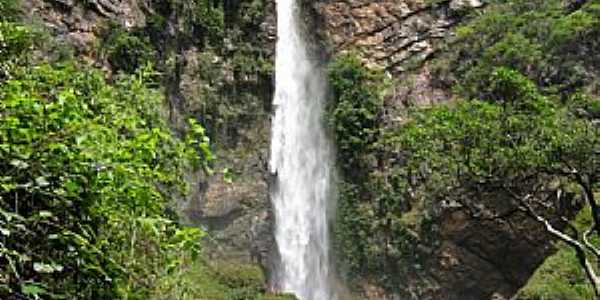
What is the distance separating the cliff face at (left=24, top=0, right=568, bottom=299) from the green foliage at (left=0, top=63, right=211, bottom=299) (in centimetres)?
1517

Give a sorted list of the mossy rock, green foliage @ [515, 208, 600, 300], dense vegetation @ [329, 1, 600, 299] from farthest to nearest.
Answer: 1. the mossy rock
2. green foliage @ [515, 208, 600, 300]
3. dense vegetation @ [329, 1, 600, 299]

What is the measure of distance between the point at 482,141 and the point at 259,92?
12496 millimetres

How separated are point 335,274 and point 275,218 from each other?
107 inches

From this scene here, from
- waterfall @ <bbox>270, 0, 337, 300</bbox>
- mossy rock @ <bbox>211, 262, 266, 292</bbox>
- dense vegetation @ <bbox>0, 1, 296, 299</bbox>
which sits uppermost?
dense vegetation @ <bbox>0, 1, 296, 299</bbox>

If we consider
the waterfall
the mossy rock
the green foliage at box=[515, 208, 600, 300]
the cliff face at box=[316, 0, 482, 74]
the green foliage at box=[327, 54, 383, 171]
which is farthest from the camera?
the cliff face at box=[316, 0, 482, 74]

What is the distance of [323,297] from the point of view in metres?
19.3

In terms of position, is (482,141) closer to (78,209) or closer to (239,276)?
(78,209)

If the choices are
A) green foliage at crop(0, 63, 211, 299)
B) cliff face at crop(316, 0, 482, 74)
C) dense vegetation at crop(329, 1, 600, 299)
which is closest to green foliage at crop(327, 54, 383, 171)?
dense vegetation at crop(329, 1, 600, 299)

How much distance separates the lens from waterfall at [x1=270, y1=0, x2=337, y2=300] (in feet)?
64.3

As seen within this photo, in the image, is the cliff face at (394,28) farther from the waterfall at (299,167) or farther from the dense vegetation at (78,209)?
the dense vegetation at (78,209)

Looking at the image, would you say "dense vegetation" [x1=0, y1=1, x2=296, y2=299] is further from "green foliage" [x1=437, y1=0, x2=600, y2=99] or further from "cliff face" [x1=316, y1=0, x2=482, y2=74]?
"cliff face" [x1=316, y1=0, x2=482, y2=74]

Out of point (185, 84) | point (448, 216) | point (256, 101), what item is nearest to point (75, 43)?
point (185, 84)

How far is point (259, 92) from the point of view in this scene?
21.8 metres

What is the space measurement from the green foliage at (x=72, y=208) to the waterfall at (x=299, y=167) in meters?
17.5
